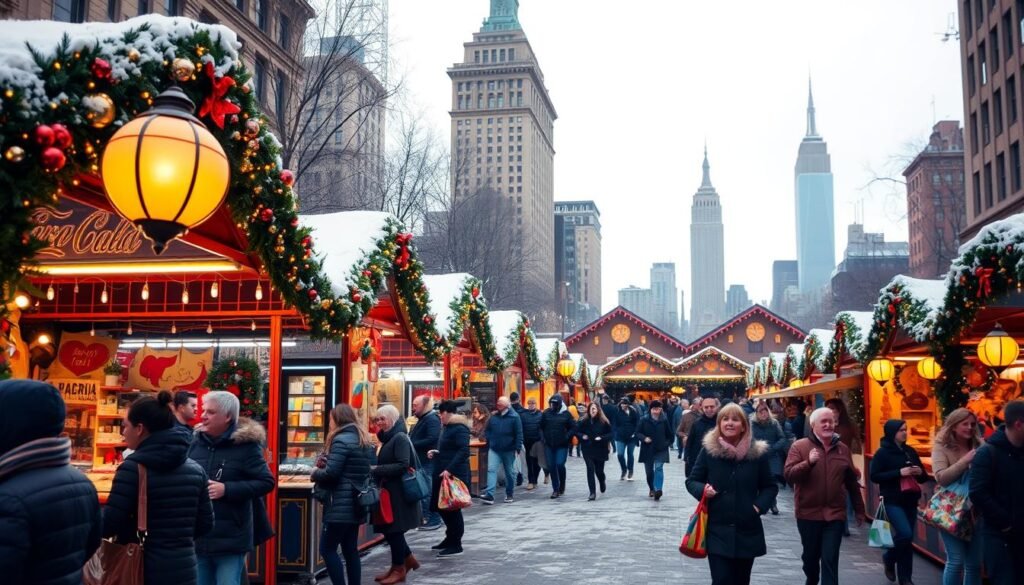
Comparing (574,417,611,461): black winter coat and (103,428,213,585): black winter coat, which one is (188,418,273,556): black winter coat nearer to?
(103,428,213,585): black winter coat

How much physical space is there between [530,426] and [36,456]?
47.3ft

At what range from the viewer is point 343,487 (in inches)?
305

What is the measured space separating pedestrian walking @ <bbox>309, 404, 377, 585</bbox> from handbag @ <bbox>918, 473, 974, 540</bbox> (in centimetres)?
469

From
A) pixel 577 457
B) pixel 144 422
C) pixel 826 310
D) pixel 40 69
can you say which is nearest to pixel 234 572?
pixel 144 422

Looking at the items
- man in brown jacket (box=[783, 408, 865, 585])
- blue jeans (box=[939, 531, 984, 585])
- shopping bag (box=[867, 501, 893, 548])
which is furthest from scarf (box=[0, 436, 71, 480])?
shopping bag (box=[867, 501, 893, 548])

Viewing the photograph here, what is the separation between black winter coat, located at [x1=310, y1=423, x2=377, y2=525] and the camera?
7691mm

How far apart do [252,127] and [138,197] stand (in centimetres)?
156

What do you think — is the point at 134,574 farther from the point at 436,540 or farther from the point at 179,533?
the point at 436,540

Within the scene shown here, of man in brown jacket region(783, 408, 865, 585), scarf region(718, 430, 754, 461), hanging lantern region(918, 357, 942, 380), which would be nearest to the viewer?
scarf region(718, 430, 754, 461)

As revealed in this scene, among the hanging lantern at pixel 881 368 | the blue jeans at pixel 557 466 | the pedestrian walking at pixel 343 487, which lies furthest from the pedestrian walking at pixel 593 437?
the pedestrian walking at pixel 343 487

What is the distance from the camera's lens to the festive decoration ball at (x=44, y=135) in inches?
163

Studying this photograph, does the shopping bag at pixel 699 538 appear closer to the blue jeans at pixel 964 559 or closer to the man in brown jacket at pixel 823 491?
the man in brown jacket at pixel 823 491

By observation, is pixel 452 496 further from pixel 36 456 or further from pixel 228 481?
pixel 36 456

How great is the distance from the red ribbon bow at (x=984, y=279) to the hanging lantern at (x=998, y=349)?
77.8 inches
